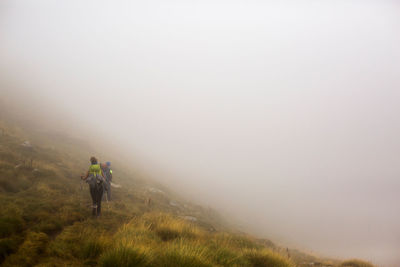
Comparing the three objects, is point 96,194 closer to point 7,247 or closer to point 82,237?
point 82,237

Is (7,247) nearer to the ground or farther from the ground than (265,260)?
nearer to the ground

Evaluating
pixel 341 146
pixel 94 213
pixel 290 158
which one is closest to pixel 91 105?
pixel 94 213

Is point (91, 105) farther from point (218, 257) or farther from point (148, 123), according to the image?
point (218, 257)

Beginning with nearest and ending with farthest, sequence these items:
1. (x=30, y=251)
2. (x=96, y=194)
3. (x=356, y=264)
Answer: (x=30, y=251), (x=96, y=194), (x=356, y=264)

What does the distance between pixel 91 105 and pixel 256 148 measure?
10057 cm

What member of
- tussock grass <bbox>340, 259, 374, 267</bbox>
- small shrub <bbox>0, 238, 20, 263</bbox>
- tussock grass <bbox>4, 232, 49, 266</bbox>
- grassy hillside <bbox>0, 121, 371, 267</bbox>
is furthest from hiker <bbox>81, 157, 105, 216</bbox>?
tussock grass <bbox>340, 259, 374, 267</bbox>

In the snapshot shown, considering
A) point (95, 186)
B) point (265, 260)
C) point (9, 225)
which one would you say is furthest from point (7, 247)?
point (265, 260)

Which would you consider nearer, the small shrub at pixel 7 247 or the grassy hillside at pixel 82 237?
the grassy hillside at pixel 82 237

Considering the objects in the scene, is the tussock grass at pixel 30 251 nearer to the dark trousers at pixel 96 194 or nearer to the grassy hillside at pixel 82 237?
the grassy hillside at pixel 82 237

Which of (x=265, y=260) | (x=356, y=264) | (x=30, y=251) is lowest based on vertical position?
(x=356, y=264)

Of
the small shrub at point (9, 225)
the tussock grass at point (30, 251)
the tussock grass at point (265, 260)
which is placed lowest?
the small shrub at point (9, 225)

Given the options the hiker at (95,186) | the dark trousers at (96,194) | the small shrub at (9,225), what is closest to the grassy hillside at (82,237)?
the small shrub at (9,225)

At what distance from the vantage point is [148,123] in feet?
349

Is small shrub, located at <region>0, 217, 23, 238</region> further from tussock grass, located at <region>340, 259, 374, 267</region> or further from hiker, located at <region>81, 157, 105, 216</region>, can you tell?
tussock grass, located at <region>340, 259, 374, 267</region>
